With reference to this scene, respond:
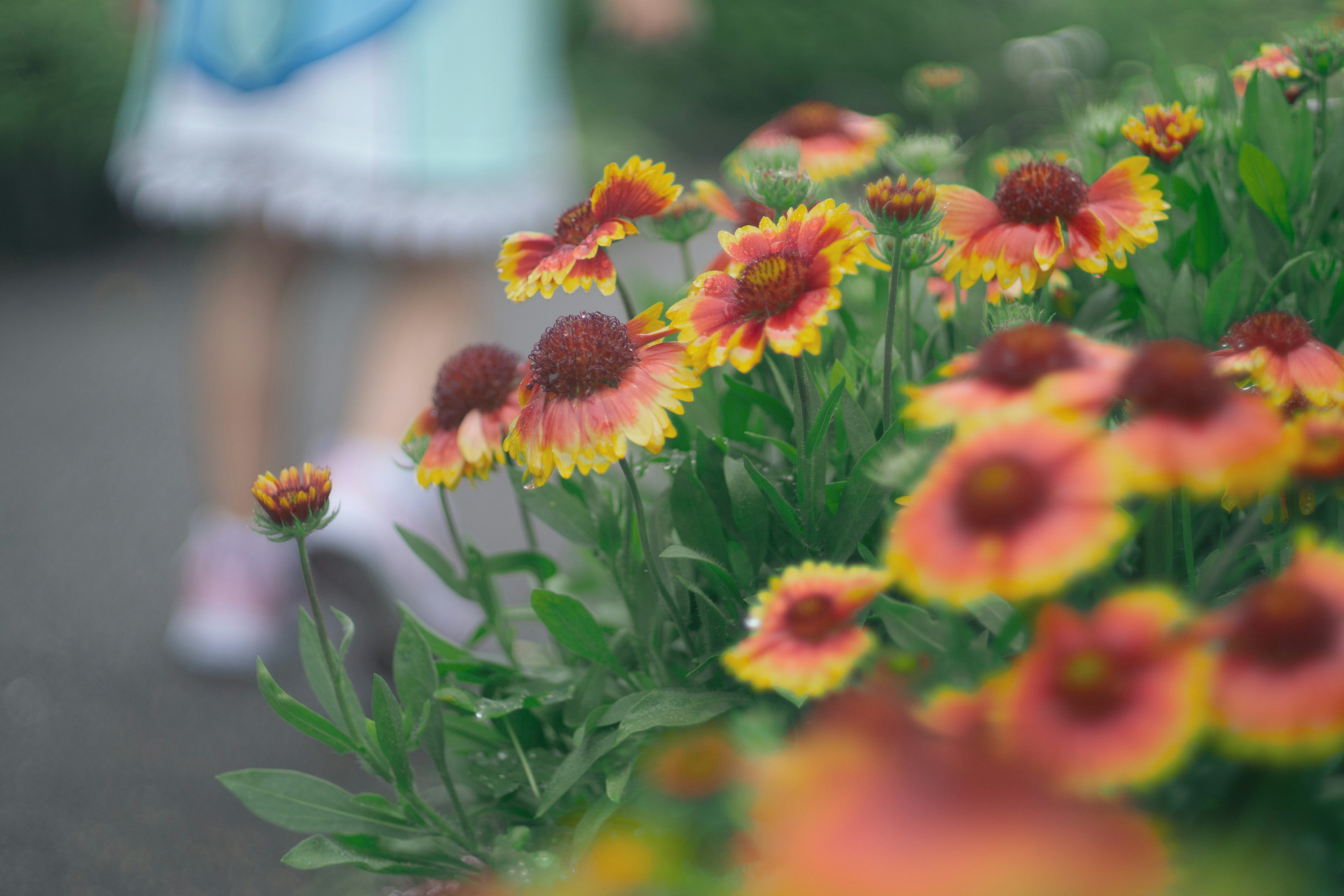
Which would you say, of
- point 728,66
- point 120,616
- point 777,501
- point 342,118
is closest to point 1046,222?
point 777,501

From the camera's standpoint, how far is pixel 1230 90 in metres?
0.91

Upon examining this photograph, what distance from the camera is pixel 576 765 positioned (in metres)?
0.66

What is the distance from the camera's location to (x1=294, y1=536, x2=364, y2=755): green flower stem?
0.67 m

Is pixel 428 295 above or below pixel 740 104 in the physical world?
below

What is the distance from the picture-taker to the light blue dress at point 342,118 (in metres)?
1.93

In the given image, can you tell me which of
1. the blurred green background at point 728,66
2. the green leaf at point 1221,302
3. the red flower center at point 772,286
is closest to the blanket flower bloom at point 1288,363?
the green leaf at point 1221,302

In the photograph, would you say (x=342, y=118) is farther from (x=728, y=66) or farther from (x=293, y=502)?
(x=728, y=66)

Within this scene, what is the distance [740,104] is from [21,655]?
5.62 m

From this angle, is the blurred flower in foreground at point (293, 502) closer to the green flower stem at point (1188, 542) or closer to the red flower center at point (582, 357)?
the red flower center at point (582, 357)

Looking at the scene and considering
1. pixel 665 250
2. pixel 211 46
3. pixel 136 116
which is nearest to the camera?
pixel 211 46

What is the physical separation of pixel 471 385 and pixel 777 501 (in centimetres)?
24

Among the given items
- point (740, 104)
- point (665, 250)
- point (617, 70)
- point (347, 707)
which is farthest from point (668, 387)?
point (740, 104)

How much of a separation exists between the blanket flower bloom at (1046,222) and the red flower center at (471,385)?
12.3 inches

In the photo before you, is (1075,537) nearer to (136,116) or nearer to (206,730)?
(206,730)
